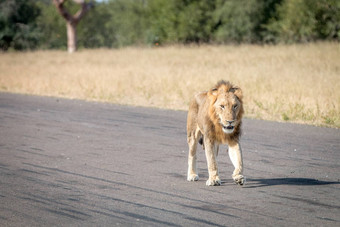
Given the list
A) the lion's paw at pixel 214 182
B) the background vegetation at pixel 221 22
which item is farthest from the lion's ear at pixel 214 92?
the background vegetation at pixel 221 22

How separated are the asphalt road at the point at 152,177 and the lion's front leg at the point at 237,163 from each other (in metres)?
0.15

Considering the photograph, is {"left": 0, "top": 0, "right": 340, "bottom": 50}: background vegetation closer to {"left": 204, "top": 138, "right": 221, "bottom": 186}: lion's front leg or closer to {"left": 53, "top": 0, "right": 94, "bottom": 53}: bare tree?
{"left": 53, "top": 0, "right": 94, "bottom": 53}: bare tree

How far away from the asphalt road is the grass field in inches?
91.4

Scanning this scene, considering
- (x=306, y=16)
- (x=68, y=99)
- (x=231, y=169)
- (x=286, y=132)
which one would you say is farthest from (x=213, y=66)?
(x=231, y=169)

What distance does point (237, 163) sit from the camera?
7309 mm

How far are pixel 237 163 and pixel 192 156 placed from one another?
0.84 m

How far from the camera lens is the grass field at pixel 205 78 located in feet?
53.4

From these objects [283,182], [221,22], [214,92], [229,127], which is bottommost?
[283,182]

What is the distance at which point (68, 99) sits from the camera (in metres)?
20.7

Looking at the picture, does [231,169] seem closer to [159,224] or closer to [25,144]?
[159,224]

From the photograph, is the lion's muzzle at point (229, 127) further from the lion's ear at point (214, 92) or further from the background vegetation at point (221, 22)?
the background vegetation at point (221, 22)

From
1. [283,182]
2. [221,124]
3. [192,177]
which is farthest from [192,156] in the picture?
[283,182]

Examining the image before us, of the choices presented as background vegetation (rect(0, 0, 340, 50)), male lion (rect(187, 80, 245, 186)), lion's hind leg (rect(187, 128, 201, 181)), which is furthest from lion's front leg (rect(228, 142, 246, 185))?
background vegetation (rect(0, 0, 340, 50))

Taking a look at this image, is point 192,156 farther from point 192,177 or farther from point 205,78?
point 205,78
